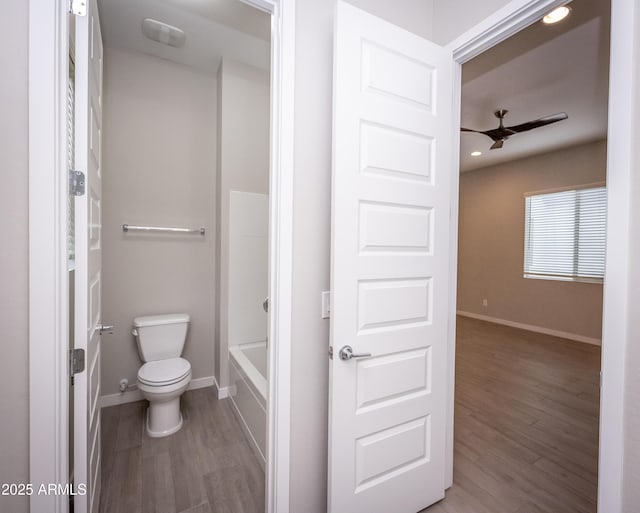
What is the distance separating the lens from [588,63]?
257 cm

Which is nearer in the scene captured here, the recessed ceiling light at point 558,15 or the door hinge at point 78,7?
the door hinge at point 78,7

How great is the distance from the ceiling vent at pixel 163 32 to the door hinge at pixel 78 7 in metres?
1.53

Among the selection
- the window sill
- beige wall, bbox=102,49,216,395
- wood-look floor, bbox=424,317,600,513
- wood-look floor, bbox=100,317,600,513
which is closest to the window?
the window sill

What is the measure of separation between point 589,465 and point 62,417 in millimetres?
2831

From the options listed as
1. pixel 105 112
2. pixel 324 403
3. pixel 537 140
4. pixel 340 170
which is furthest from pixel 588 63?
pixel 105 112

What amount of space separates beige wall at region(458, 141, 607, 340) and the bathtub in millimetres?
4829

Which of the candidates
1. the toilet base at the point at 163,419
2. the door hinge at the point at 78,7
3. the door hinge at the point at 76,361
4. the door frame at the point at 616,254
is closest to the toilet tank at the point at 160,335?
the toilet base at the point at 163,419

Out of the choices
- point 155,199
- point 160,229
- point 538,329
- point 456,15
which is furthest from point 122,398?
point 538,329

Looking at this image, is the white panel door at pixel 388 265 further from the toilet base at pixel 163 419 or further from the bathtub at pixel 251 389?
the toilet base at pixel 163 419

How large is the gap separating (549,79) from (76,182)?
3.78m

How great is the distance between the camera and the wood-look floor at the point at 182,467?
1592 millimetres

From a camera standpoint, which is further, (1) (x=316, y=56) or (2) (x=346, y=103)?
(1) (x=316, y=56)

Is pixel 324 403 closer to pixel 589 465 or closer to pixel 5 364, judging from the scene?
pixel 5 364

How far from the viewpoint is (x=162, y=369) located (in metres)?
2.24
